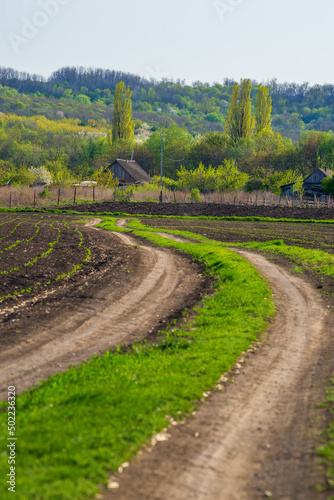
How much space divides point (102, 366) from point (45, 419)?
2521 millimetres

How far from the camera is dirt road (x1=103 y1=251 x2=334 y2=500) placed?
5.61 metres

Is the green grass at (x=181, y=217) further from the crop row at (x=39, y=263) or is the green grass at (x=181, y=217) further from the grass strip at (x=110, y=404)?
the grass strip at (x=110, y=404)

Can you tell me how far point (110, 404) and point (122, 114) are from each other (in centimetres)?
11898

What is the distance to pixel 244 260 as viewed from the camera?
72.7 ft

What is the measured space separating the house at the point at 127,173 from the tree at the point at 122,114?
1939 centimetres

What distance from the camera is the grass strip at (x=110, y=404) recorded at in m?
5.77

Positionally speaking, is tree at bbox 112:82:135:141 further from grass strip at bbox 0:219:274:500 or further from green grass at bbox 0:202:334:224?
grass strip at bbox 0:219:274:500

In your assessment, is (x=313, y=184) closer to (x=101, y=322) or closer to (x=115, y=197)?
(x=115, y=197)

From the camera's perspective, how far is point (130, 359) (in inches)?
388

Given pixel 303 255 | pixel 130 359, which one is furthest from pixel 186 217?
pixel 130 359

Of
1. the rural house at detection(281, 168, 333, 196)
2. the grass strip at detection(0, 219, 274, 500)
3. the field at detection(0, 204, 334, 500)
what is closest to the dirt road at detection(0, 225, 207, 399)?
the field at detection(0, 204, 334, 500)

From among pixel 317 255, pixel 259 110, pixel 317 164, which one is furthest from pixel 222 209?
pixel 259 110

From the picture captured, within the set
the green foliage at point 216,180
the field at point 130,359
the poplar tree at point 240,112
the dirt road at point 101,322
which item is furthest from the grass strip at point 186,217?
the poplar tree at point 240,112

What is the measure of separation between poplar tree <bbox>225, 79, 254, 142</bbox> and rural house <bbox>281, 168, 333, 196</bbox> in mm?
27667
